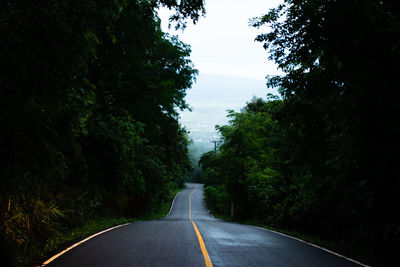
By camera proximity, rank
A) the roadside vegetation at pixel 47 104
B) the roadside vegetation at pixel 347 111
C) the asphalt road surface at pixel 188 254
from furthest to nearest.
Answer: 1. the roadside vegetation at pixel 347 111
2. the asphalt road surface at pixel 188 254
3. the roadside vegetation at pixel 47 104

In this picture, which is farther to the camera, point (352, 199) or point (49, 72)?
point (352, 199)

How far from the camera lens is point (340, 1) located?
7.71 metres

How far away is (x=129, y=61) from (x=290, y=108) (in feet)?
25.9

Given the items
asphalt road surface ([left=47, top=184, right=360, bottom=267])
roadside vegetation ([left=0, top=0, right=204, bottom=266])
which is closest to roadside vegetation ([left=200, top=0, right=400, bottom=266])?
asphalt road surface ([left=47, top=184, right=360, bottom=267])

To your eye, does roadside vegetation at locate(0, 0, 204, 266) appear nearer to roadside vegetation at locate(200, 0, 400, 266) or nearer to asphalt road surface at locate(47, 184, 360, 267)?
asphalt road surface at locate(47, 184, 360, 267)

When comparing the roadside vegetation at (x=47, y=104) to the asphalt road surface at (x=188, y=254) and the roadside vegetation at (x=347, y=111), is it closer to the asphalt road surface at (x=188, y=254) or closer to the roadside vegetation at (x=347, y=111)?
the asphalt road surface at (x=188, y=254)

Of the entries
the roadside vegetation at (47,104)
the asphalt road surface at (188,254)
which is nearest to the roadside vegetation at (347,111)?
the asphalt road surface at (188,254)

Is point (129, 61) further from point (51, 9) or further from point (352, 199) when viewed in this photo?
point (352, 199)

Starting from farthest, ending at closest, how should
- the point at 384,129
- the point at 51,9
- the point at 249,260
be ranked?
the point at 384,129, the point at 249,260, the point at 51,9

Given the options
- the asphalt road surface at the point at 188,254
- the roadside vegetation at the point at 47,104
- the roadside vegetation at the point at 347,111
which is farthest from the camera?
the roadside vegetation at the point at 347,111

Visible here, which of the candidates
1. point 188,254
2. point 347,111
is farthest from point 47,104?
point 347,111

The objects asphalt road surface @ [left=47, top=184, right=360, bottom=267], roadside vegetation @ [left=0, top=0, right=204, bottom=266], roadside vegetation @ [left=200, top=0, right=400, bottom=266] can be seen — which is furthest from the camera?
roadside vegetation @ [left=200, top=0, right=400, bottom=266]

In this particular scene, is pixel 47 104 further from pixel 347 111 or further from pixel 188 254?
pixel 347 111

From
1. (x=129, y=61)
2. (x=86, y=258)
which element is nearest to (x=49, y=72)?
(x=86, y=258)
